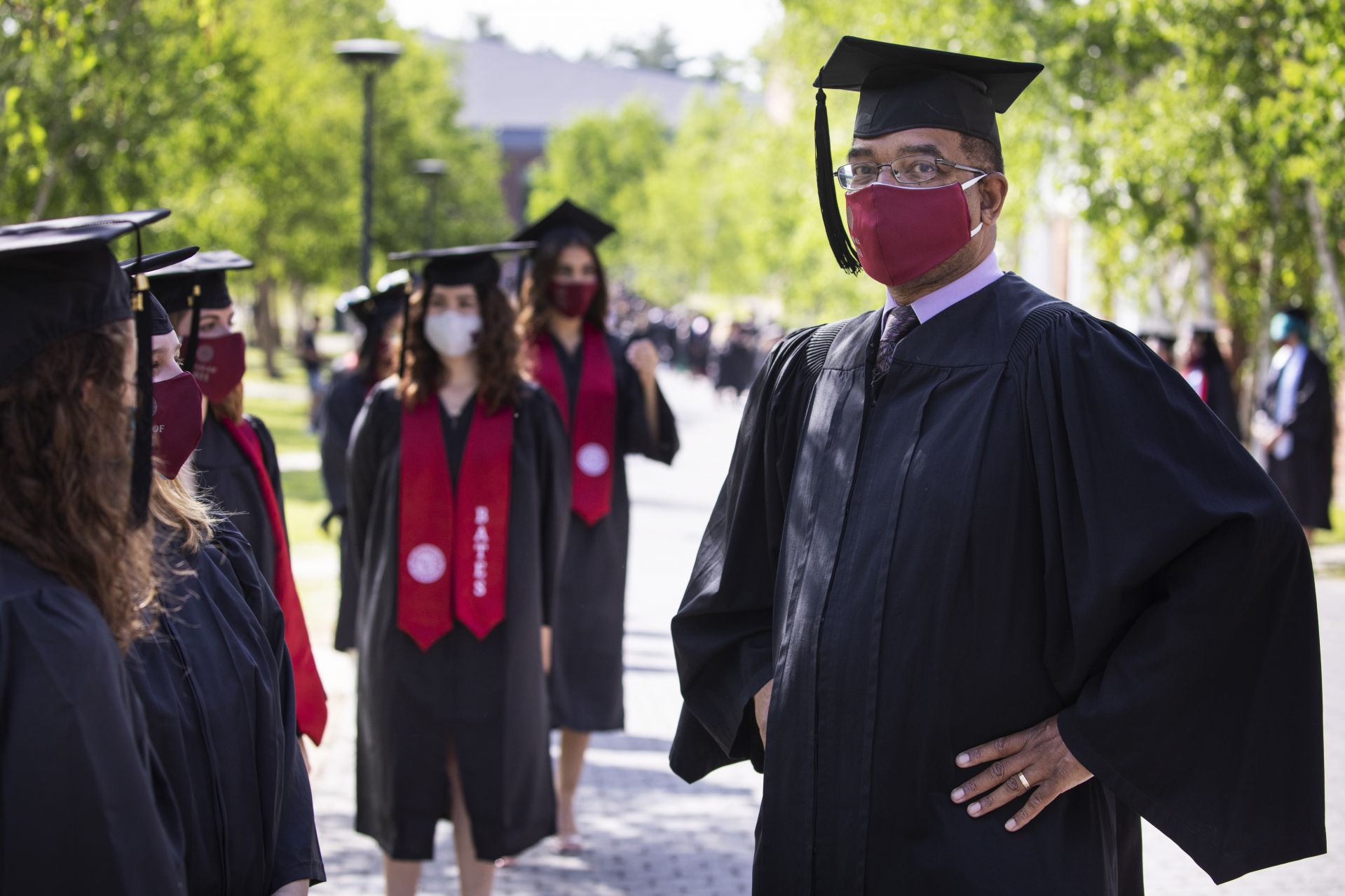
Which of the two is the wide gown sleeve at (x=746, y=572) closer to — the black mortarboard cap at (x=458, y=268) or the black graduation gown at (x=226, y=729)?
the black graduation gown at (x=226, y=729)

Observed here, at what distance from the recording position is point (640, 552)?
13.8m

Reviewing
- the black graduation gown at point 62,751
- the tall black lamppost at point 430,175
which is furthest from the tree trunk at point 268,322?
the black graduation gown at point 62,751

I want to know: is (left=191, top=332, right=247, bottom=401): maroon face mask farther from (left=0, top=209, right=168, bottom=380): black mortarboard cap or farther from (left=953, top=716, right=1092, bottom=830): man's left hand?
(left=953, top=716, right=1092, bottom=830): man's left hand

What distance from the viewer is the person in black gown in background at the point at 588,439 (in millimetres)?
6340

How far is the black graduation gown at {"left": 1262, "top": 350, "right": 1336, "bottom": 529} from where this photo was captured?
1381cm

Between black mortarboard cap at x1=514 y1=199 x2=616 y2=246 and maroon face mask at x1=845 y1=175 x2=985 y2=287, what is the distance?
12.3 ft

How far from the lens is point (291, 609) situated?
406 cm

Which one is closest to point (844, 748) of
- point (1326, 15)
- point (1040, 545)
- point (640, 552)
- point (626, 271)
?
point (1040, 545)

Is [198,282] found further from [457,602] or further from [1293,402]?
[1293,402]

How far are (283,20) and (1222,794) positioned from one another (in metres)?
32.1

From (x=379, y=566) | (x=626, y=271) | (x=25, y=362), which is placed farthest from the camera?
(x=626, y=271)

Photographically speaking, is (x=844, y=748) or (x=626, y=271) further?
(x=626, y=271)

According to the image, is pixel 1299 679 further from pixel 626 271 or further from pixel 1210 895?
pixel 626 271

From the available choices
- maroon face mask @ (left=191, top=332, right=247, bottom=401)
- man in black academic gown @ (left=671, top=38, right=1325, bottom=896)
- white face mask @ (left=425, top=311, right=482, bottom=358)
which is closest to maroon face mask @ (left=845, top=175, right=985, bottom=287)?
man in black academic gown @ (left=671, top=38, right=1325, bottom=896)
